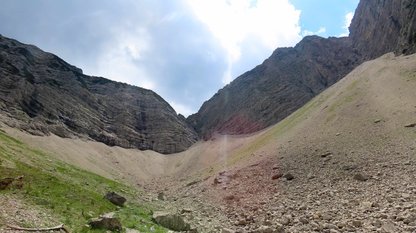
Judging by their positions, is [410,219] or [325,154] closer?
[410,219]

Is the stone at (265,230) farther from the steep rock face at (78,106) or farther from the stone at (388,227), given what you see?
the steep rock face at (78,106)

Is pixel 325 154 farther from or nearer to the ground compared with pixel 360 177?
farther from the ground

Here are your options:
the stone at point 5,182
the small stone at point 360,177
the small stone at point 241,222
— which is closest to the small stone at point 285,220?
the small stone at point 241,222

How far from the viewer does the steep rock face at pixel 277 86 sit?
132500mm

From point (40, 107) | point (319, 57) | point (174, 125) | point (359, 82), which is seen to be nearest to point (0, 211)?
point (359, 82)

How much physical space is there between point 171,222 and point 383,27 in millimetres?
113002

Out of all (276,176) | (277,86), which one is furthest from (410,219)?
(277,86)

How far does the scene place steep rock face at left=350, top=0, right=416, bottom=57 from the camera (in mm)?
96312

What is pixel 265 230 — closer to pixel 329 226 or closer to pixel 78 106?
pixel 329 226

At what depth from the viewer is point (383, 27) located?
120750 mm

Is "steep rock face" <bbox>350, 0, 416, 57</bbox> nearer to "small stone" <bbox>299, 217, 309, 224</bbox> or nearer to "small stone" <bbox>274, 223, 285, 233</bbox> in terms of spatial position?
"small stone" <bbox>299, 217, 309, 224</bbox>

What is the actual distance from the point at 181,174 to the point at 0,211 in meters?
74.1

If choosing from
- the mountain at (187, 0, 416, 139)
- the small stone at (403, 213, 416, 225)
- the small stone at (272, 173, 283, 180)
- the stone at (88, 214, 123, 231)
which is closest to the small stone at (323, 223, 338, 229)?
the small stone at (403, 213, 416, 225)

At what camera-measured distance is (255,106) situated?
139 m
